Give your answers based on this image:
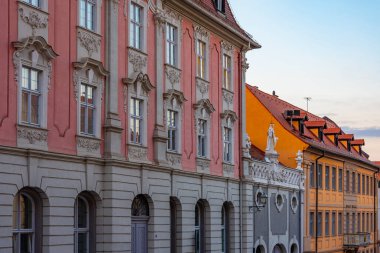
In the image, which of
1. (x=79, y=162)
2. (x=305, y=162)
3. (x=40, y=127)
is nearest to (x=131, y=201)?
(x=79, y=162)

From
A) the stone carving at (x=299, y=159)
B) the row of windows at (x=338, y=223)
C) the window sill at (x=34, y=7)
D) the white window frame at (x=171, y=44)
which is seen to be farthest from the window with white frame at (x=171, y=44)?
the row of windows at (x=338, y=223)

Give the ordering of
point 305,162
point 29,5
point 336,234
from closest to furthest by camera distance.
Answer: point 29,5, point 305,162, point 336,234

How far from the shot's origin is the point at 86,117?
26062 mm

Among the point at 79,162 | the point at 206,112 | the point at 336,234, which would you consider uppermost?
the point at 206,112

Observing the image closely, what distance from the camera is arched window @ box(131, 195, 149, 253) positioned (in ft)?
95.0

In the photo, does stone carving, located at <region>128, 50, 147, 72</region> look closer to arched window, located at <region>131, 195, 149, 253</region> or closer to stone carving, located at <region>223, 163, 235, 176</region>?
arched window, located at <region>131, 195, 149, 253</region>

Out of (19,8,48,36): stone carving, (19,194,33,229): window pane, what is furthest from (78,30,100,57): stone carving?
(19,194,33,229): window pane

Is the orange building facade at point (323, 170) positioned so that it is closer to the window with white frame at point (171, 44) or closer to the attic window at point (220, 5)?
the attic window at point (220, 5)

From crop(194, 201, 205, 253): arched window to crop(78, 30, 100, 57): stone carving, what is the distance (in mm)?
10109

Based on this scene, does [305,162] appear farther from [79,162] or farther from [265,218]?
[79,162]

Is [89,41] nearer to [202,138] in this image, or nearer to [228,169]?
[202,138]

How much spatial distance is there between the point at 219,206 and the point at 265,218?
610 centimetres

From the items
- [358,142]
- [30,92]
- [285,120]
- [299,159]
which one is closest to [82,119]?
[30,92]

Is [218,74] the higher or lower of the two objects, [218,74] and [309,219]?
the higher
